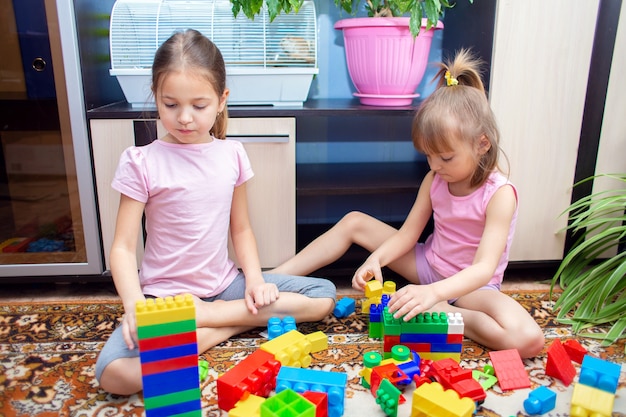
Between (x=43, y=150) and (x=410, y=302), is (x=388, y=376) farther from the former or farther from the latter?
(x=43, y=150)

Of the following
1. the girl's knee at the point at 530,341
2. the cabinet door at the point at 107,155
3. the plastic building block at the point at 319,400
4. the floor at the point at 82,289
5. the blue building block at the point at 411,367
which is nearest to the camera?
the plastic building block at the point at 319,400

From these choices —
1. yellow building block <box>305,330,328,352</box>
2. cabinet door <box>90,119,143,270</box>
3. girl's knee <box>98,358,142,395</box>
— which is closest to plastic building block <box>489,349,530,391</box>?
yellow building block <box>305,330,328,352</box>

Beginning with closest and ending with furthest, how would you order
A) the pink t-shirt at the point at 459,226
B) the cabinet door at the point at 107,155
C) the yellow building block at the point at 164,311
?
the yellow building block at the point at 164,311
the pink t-shirt at the point at 459,226
the cabinet door at the point at 107,155

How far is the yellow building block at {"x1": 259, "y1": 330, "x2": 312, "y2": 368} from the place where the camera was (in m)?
1.02

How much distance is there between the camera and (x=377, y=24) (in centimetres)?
140

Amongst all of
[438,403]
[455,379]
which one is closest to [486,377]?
[455,379]

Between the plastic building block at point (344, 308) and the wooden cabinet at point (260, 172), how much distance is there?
0.79ft

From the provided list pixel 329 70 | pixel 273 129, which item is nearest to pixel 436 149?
pixel 273 129

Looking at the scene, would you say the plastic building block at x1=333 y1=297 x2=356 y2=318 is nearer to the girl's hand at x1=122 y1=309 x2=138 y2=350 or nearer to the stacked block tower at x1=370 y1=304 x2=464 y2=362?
the stacked block tower at x1=370 y1=304 x2=464 y2=362

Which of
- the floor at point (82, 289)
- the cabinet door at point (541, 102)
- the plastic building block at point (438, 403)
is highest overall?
the cabinet door at point (541, 102)

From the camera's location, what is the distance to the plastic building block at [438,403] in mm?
845

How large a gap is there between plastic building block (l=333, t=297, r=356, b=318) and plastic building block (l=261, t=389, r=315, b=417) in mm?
443

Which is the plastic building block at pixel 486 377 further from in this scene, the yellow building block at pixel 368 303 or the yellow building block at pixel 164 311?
the yellow building block at pixel 164 311

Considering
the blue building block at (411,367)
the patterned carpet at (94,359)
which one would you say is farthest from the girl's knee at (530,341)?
the blue building block at (411,367)
